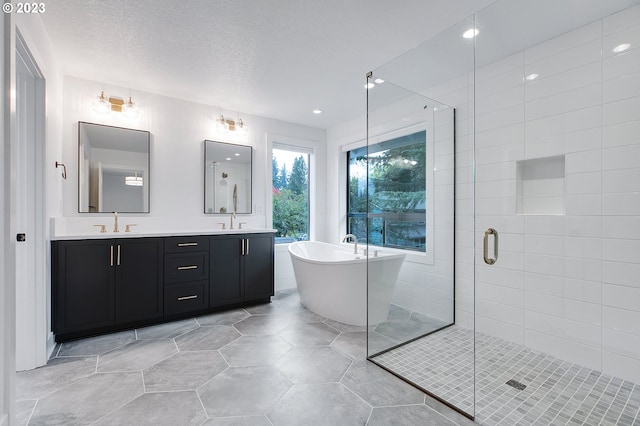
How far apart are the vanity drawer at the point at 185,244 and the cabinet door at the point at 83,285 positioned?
18.8 inches

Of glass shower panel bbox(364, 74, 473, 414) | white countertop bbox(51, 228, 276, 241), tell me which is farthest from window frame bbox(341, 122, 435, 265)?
white countertop bbox(51, 228, 276, 241)

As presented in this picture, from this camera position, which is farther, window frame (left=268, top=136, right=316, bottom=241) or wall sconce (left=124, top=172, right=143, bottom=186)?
window frame (left=268, top=136, right=316, bottom=241)

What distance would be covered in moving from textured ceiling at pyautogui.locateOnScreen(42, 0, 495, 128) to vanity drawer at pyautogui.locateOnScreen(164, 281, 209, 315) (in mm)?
2195

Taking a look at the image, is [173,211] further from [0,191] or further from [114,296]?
[0,191]

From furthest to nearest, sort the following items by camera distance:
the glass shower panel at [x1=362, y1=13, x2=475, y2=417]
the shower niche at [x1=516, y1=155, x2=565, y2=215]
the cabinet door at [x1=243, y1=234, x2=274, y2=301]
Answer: the cabinet door at [x1=243, y1=234, x2=274, y2=301], the glass shower panel at [x1=362, y1=13, x2=475, y2=417], the shower niche at [x1=516, y1=155, x2=565, y2=215]

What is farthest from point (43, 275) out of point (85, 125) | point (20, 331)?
point (85, 125)

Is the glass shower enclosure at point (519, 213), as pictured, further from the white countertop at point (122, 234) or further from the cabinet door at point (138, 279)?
the cabinet door at point (138, 279)

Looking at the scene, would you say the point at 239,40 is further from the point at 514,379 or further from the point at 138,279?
the point at 514,379

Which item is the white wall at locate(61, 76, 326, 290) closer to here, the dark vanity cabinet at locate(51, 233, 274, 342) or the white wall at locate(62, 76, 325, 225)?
the white wall at locate(62, 76, 325, 225)

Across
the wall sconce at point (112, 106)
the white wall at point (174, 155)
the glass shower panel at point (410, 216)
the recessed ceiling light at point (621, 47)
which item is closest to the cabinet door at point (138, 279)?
the white wall at point (174, 155)

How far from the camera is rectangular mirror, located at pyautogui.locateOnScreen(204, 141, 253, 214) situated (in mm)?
3738

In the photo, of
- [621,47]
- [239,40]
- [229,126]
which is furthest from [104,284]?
[621,47]

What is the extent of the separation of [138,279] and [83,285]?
42cm

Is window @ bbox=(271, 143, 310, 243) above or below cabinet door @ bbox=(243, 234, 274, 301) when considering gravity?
above
